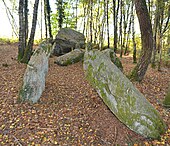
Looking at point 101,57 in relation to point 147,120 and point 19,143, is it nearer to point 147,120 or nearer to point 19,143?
point 147,120

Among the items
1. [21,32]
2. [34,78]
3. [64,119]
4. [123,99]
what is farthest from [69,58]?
[123,99]

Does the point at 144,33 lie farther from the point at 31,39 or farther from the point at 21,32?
the point at 21,32

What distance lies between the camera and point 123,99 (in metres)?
3.61

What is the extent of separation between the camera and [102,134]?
350 cm

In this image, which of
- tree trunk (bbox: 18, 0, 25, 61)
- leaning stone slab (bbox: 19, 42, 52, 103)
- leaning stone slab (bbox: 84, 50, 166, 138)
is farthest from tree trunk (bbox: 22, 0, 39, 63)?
leaning stone slab (bbox: 84, 50, 166, 138)

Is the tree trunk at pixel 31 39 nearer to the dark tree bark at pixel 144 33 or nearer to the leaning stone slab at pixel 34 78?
the leaning stone slab at pixel 34 78

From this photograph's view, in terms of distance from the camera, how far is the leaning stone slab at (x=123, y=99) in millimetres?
3410

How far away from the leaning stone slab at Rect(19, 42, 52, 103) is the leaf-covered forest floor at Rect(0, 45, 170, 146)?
208 mm

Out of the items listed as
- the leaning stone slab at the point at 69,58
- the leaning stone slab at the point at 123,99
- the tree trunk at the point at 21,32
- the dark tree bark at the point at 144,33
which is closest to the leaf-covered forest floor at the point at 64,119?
the leaning stone slab at the point at 123,99

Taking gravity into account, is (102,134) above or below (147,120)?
below

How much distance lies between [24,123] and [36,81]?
1.11 m

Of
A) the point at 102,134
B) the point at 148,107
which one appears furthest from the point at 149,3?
the point at 102,134

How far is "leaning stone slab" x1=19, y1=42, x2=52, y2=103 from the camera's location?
4160mm

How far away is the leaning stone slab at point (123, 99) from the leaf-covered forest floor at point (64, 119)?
20 centimetres
